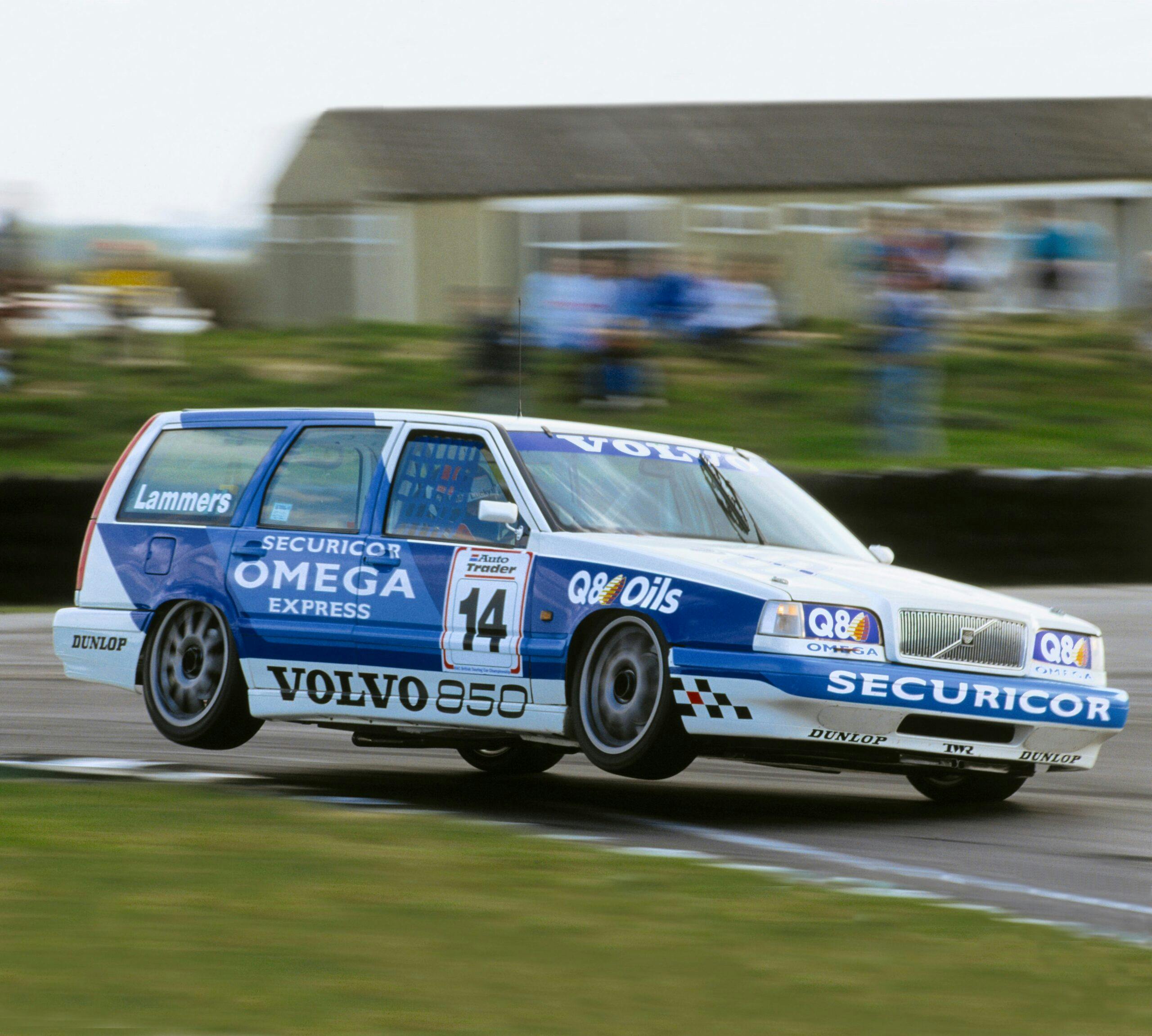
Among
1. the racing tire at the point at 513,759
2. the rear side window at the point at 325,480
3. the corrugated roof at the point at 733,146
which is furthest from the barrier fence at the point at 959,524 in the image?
the corrugated roof at the point at 733,146

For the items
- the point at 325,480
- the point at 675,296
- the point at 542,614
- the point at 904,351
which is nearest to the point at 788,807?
the point at 542,614

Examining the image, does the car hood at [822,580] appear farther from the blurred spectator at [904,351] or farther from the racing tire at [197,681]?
the blurred spectator at [904,351]

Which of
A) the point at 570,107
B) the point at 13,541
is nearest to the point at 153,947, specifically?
the point at 13,541

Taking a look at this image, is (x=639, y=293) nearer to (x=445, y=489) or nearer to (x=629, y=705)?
(x=445, y=489)

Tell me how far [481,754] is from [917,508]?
6.83 metres

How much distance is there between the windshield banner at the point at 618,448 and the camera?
325 inches

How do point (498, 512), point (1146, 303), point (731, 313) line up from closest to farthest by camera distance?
point (498, 512)
point (731, 313)
point (1146, 303)

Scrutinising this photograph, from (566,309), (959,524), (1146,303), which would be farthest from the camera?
(1146,303)

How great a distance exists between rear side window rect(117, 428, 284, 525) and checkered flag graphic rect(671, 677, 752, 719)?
253cm

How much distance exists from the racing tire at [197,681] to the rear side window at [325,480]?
512 mm

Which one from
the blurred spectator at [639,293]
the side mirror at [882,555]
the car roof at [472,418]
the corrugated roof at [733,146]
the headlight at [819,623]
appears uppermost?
the corrugated roof at [733,146]

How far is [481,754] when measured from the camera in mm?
9070

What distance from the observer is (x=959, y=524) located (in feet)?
49.8

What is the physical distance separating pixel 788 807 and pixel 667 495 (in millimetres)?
1337
